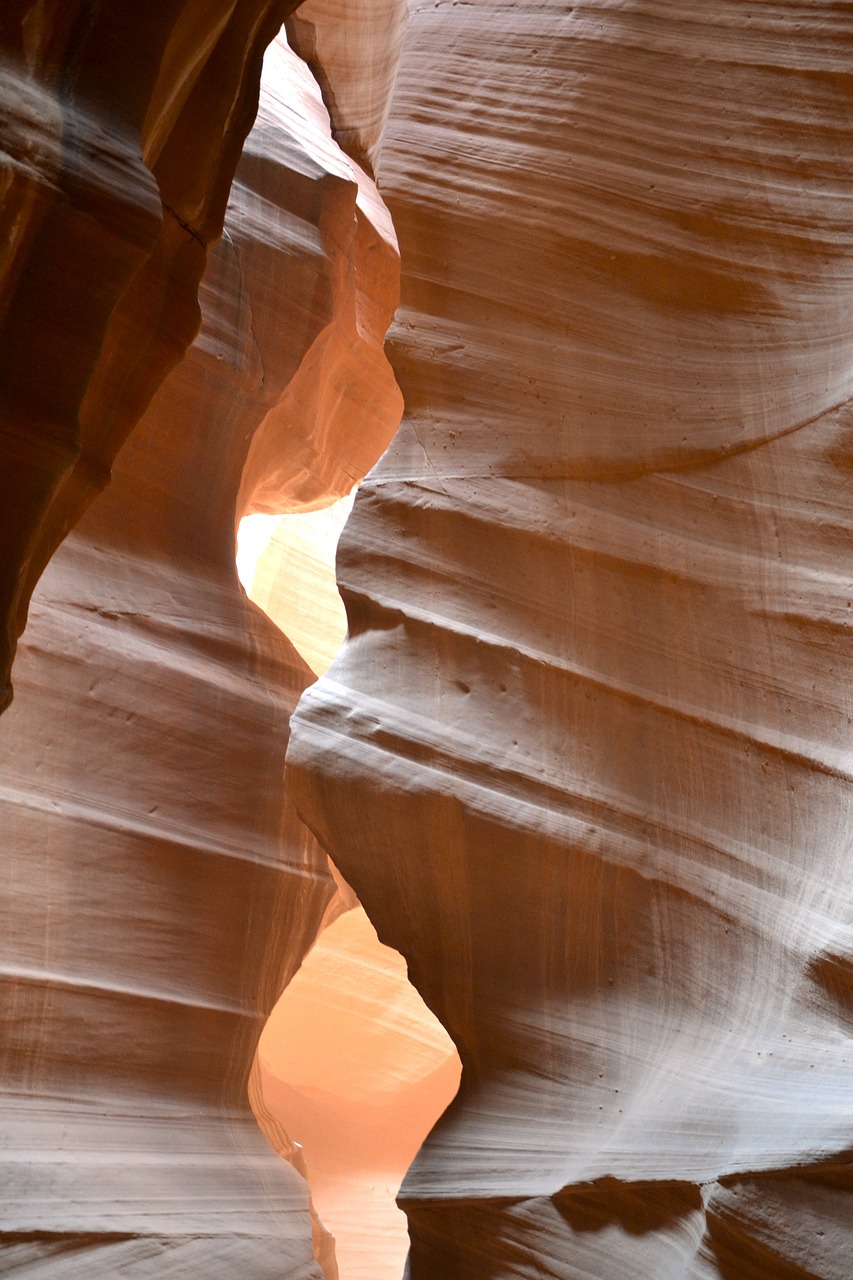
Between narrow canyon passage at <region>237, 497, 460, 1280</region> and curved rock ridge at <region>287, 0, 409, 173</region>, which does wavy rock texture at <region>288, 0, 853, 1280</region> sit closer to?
curved rock ridge at <region>287, 0, 409, 173</region>

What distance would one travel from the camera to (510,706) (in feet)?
9.15

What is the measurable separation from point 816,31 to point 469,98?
866 mm

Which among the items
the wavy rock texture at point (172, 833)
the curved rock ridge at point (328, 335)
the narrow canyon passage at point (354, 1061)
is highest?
the curved rock ridge at point (328, 335)

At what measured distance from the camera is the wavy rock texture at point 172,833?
286cm

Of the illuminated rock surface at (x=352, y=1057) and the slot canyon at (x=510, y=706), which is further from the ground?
the slot canyon at (x=510, y=706)

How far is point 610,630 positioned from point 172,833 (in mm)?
1349

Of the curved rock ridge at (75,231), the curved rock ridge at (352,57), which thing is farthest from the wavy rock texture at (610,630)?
the curved rock ridge at (75,231)

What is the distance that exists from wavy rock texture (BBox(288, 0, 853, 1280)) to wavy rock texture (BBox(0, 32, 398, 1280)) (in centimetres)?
67

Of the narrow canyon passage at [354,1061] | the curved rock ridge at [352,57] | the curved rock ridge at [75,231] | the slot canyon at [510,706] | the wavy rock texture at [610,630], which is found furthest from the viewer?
the narrow canyon passage at [354,1061]

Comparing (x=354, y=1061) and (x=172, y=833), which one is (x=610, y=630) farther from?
(x=354, y=1061)

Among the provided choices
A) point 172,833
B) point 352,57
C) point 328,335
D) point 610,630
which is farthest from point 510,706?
point 352,57

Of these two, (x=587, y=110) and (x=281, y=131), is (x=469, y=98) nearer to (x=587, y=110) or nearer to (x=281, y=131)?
(x=587, y=110)

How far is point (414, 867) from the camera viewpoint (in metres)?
2.71

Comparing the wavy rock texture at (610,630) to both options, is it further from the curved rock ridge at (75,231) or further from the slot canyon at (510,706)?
the curved rock ridge at (75,231)
